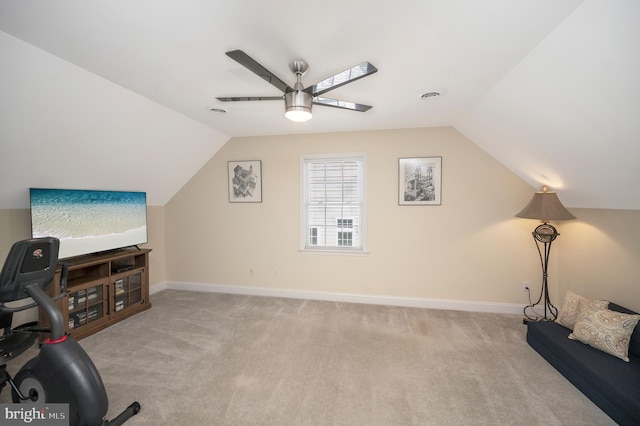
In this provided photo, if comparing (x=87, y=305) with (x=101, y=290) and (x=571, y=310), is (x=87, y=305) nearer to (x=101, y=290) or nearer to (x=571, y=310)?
(x=101, y=290)

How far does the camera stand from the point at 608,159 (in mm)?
2119

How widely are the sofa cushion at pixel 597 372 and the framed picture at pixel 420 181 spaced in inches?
74.4

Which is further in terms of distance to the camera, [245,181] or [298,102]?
[245,181]

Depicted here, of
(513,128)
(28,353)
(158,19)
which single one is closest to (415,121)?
(513,128)

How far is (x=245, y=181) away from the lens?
4.27 m

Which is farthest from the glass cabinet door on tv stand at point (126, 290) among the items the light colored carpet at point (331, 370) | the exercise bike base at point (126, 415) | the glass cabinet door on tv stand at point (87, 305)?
the exercise bike base at point (126, 415)

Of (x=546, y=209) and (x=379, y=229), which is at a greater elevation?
(x=546, y=209)

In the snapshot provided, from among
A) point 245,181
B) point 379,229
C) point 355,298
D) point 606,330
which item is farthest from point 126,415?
point 606,330

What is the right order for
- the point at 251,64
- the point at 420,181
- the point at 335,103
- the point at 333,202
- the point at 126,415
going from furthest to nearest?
the point at 333,202 → the point at 420,181 → the point at 335,103 → the point at 126,415 → the point at 251,64

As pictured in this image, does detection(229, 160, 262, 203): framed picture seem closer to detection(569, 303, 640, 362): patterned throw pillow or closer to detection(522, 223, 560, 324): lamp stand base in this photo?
detection(522, 223, 560, 324): lamp stand base

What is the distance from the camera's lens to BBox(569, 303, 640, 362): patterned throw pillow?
2107 millimetres

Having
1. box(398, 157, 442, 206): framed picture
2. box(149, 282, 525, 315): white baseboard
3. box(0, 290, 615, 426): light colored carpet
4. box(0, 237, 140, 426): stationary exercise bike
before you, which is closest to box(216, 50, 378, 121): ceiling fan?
box(0, 237, 140, 426): stationary exercise bike

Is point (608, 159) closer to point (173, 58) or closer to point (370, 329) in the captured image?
point (370, 329)

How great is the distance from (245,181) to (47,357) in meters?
3.03
